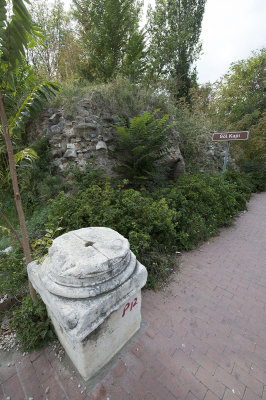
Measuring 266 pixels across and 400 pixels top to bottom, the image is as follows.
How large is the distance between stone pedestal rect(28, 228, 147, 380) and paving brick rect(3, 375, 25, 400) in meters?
0.47

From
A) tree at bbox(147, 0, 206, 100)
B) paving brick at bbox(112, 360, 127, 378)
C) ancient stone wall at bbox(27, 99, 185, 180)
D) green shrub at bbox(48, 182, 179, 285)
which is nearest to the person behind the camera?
paving brick at bbox(112, 360, 127, 378)

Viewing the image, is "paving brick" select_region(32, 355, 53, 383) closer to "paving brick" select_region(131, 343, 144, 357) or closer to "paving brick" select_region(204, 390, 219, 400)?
"paving brick" select_region(131, 343, 144, 357)

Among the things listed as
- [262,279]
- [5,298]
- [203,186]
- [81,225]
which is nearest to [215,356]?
[262,279]

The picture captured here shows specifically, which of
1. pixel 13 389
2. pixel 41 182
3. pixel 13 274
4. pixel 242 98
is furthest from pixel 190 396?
pixel 242 98

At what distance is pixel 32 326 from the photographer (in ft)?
5.83

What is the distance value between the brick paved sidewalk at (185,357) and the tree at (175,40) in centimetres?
931

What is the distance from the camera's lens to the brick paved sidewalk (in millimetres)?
1487

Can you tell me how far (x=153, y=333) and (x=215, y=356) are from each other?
65 cm

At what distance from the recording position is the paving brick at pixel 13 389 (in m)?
1.47

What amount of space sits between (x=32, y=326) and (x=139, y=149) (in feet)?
12.2

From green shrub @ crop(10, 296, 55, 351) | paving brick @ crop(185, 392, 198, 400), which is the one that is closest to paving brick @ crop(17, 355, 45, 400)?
green shrub @ crop(10, 296, 55, 351)

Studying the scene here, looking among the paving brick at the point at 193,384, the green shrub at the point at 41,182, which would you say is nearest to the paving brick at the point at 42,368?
the paving brick at the point at 193,384

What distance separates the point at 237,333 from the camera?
78.7 inches

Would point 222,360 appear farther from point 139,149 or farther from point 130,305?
point 139,149
